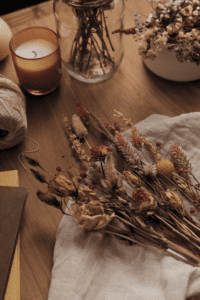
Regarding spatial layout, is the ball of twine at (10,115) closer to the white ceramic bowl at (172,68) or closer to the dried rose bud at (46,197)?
the dried rose bud at (46,197)

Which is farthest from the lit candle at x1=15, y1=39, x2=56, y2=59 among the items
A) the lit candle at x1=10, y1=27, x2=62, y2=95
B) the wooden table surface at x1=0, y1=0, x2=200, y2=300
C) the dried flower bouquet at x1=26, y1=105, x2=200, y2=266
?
the dried flower bouquet at x1=26, y1=105, x2=200, y2=266

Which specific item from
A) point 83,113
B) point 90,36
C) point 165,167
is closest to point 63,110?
point 83,113

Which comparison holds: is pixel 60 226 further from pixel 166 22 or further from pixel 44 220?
pixel 166 22

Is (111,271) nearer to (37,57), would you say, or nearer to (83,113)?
(83,113)

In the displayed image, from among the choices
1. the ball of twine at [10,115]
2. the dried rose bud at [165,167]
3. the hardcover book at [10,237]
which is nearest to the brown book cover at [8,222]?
the hardcover book at [10,237]

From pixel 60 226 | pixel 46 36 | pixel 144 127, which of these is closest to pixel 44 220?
pixel 60 226

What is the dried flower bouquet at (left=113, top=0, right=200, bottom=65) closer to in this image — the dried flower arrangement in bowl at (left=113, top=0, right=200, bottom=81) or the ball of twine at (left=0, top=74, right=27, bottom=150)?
the dried flower arrangement in bowl at (left=113, top=0, right=200, bottom=81)
